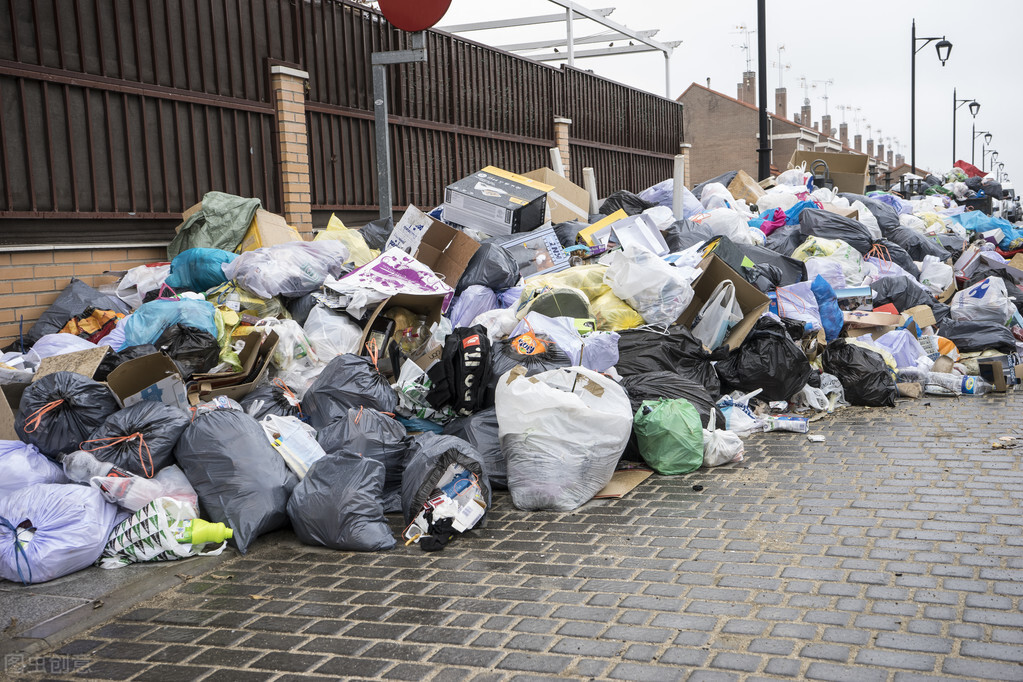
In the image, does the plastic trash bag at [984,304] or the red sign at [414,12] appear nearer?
the red sign at [414,12]

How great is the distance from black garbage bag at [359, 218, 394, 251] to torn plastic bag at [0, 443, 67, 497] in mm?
3706

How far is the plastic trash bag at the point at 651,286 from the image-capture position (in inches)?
240

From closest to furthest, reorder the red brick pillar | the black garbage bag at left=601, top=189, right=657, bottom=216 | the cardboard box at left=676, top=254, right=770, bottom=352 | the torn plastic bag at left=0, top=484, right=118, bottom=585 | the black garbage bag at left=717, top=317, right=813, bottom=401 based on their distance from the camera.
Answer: the torn plastic bag at left=0, top=484, right=118, bottom=585 < the black garbage bag at left=717, top=317, right=813, bottom=401 < the cardboard box at left=676, top=254, right=770, bottom=352 < the red brick pillar < the black garbage bag at left=601, top=189, right=657, bottom=216

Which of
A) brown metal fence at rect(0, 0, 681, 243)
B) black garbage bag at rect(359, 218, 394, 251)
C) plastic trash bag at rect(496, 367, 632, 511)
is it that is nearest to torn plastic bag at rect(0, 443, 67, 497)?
Answer: brown metal fence at rect(0, 0, 681, 243)

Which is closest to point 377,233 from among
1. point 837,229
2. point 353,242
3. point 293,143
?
point 353,242

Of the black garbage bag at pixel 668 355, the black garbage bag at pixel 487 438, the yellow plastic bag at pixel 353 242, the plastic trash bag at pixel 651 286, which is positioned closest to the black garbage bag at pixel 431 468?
the black garbage bag at pixel 487 438

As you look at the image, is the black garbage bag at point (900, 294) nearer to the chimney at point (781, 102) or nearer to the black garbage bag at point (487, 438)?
the black garbage bag at point (487, 438)

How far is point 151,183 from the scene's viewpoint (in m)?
6.14

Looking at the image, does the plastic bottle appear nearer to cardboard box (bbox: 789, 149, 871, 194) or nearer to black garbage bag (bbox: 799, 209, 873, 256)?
black garbage bag (bbox: 799, 209, 873, 256)

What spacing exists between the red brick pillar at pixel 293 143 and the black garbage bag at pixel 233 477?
3.69m

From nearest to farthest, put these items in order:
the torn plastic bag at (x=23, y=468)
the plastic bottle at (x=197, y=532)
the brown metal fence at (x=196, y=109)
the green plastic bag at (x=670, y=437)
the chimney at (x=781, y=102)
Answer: the plastic bottle at (x=197, y=532), the torn plastic bag at (x=23, y=468), the green plastic bag at (x=670, y=437), the brown metal fence at (x=196, y=109), the chimney at (x=781, y=102)

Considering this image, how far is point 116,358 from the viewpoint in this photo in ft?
14.7

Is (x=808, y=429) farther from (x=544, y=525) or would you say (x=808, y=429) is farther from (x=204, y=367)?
(x=204, y=367)

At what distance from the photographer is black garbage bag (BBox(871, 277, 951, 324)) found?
28.2 feet
